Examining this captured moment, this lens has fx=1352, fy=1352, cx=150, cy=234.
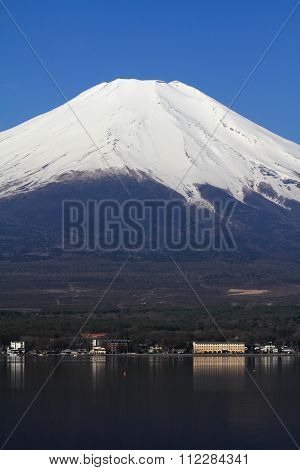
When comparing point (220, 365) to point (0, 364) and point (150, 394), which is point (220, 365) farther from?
point (150, 394)

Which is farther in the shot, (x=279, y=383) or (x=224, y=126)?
(x=224, y=126)

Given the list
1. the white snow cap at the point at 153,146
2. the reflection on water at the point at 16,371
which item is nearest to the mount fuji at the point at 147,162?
the white snow cap at the point at 153,146

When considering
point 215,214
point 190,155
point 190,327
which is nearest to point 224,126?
point 190,155

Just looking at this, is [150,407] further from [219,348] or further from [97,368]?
[219,348]

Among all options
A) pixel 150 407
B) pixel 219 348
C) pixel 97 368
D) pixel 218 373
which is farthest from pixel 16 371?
pixel 219 348

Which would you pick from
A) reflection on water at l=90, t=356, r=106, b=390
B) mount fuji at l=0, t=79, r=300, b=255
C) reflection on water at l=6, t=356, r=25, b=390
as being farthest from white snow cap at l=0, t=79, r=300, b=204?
reflection on water at l=6, t=356, r=25, b=390

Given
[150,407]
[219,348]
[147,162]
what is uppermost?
[147,162]

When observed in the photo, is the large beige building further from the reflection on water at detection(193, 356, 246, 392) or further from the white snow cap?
the white snow cap
